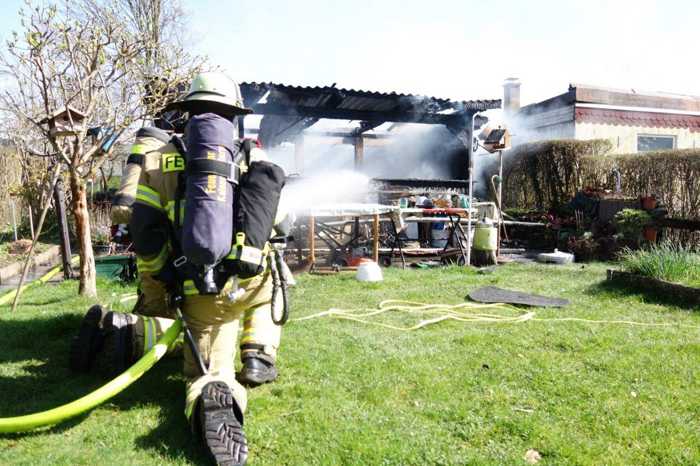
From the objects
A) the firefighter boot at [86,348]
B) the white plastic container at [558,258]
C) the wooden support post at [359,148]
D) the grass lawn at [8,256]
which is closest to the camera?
the firefighter boot at [86,348]

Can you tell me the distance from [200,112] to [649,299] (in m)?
5.32

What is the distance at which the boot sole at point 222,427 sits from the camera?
236cm

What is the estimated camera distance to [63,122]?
17.0ft

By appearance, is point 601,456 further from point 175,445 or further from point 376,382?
point 175,445

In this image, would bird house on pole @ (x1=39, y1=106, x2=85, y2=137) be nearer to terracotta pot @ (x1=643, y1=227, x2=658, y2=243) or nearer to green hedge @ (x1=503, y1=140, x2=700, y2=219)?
terracotta pot @ (x1=643, y1=227, x2=658, y2=243)

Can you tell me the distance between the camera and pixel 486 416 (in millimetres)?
2980

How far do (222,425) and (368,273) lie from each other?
501cm

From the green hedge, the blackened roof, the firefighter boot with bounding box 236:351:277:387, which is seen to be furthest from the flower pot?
the green hedge

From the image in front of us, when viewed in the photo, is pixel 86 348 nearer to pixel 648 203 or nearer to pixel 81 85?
pixel 81 85

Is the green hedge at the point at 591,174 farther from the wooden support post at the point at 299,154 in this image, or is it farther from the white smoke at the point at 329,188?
the wooden support post at the point at 299,154

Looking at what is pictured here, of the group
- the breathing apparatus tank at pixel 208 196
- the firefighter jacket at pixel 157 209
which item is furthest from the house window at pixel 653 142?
the firefighter jacket at pixel 157 209

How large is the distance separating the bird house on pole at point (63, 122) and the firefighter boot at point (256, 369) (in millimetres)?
3156

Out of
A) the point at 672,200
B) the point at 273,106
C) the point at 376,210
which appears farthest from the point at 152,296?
the point at 672,200

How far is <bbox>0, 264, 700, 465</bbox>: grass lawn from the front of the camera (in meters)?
2.59
